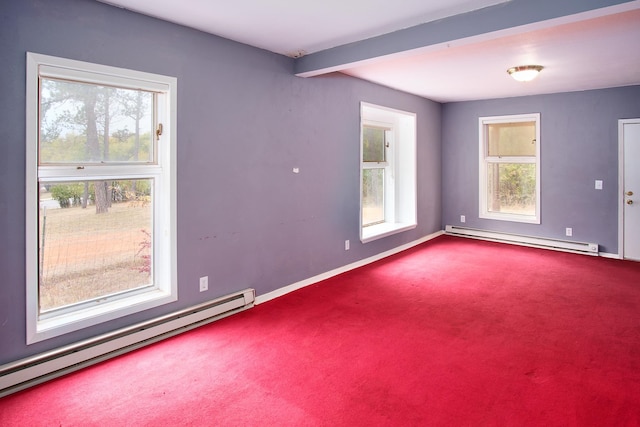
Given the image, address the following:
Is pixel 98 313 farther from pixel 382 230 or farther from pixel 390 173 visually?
Result: pixel 390 173

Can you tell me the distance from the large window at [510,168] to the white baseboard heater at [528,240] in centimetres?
28

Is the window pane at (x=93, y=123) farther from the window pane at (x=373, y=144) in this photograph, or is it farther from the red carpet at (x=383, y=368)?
the window pane at (x=373, y=144)

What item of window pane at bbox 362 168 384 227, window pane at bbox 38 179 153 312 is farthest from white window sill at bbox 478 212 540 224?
window pane at bbox 38 179 153 312

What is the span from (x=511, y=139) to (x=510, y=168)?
0.47m

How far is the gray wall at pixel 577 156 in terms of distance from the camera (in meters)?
5.39

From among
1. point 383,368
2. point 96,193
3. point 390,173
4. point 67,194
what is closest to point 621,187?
point 390,173

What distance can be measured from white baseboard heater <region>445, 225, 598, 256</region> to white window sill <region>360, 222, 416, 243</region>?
132 cm

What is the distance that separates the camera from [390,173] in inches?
238

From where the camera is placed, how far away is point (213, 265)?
3303 millimetres

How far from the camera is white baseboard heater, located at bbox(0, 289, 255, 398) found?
2.26 metres

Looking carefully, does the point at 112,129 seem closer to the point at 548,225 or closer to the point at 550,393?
the point at 550,393

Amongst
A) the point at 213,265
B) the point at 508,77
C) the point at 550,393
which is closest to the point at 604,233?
the point at 508,77

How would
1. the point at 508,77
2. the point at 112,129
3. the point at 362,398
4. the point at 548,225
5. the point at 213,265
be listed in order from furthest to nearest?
the point at 548,225, the point at 508,77, the point at 213,265, the point at 112,129, the point at 362,398

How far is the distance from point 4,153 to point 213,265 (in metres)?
1.61
